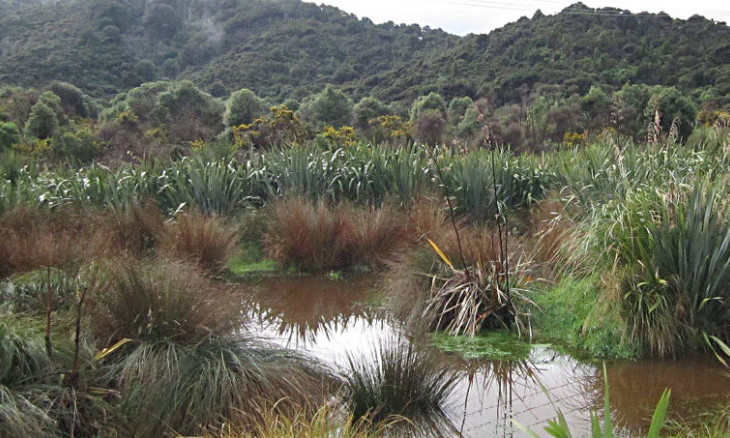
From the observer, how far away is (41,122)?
86.1 ft

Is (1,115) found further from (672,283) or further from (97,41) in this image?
(672,283)

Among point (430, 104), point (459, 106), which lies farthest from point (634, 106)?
point (430, 104)

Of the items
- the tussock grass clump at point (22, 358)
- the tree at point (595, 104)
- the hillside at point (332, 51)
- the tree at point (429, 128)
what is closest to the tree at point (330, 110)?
the tree at point (429, 128)

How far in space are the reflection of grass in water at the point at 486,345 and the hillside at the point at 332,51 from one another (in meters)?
27.5

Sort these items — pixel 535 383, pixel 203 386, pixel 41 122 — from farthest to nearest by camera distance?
pixel 41 122 < pixel 535 383 < pixel 203 386

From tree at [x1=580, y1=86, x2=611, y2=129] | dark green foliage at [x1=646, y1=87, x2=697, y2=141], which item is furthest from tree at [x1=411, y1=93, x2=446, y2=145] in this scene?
dark green foliage at [x1=646, y1=87, x2=697, y2=141]

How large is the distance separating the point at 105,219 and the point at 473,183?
4.98 metres

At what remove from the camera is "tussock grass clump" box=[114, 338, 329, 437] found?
3721 mm

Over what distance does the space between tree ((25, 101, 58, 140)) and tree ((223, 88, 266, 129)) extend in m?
7.08

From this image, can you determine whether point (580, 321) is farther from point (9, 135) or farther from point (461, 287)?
point (9, 135)

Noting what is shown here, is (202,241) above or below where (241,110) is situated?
below

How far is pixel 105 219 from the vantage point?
344 inches

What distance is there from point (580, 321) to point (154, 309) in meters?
3.45

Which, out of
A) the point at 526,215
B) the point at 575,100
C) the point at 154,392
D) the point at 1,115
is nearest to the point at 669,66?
the point at 575,100
